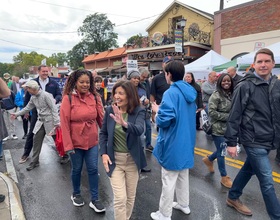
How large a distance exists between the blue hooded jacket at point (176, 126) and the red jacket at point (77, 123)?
1.03 meters

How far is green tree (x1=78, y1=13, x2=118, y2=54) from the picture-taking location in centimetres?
5503

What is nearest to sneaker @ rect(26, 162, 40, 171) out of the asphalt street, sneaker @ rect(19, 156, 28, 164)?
the asphalt street

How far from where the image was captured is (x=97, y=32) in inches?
2175

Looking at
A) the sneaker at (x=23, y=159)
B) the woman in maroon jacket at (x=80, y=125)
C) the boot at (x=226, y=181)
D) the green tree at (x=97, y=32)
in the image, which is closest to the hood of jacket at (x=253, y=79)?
the boot at (x=226, y=181)

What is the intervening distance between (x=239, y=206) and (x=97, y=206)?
6.22 ft

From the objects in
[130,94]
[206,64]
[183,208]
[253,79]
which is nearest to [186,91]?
[130,94]

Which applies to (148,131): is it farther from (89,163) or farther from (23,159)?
(23,159)

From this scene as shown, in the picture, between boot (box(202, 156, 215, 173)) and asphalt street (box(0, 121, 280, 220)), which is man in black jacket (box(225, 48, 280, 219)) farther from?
boot (box(202, 156, 215, 173))

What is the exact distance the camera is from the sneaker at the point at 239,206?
9.96 ft

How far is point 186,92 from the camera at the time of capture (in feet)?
8.57

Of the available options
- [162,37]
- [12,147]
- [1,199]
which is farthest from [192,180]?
[162,37]

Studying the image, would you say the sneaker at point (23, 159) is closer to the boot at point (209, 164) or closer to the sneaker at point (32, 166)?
the sneaker at point (32, 166)

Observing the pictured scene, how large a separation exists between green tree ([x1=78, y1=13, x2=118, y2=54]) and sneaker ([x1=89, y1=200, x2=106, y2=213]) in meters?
54.6

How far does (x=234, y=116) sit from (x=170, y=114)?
78cm
